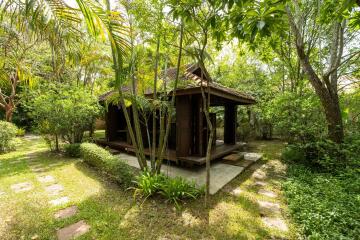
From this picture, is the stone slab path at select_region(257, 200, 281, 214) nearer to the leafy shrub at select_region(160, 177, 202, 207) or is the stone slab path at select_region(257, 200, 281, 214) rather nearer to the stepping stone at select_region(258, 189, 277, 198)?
the stepping stone at select_region(258, 189, 277, 198)

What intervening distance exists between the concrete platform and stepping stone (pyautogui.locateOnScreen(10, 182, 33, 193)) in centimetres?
287

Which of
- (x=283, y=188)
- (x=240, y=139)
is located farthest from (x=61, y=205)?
(x=240, y=139)

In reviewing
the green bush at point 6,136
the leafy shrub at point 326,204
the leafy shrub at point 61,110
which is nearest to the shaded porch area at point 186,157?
the leafy shrub at point 61,110

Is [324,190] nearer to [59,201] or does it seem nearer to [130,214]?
[130,214]

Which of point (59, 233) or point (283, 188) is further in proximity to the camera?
point (283, 188)

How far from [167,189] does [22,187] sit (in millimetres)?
3933

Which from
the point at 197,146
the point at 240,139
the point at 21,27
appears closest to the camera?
the point at 21,27

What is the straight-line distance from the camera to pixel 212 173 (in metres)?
5.52

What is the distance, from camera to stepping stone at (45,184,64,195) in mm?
4336

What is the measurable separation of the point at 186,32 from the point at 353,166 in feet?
18.2

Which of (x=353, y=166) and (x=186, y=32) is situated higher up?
(x=186, y=32)

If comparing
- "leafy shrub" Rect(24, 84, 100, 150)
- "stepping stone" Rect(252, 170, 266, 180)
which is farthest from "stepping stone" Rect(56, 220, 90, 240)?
"leafy shrub" Rect(24, 84, 100, 150)

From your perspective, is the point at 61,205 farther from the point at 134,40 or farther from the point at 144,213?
the point at 134,40

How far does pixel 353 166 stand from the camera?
4.72 meters
